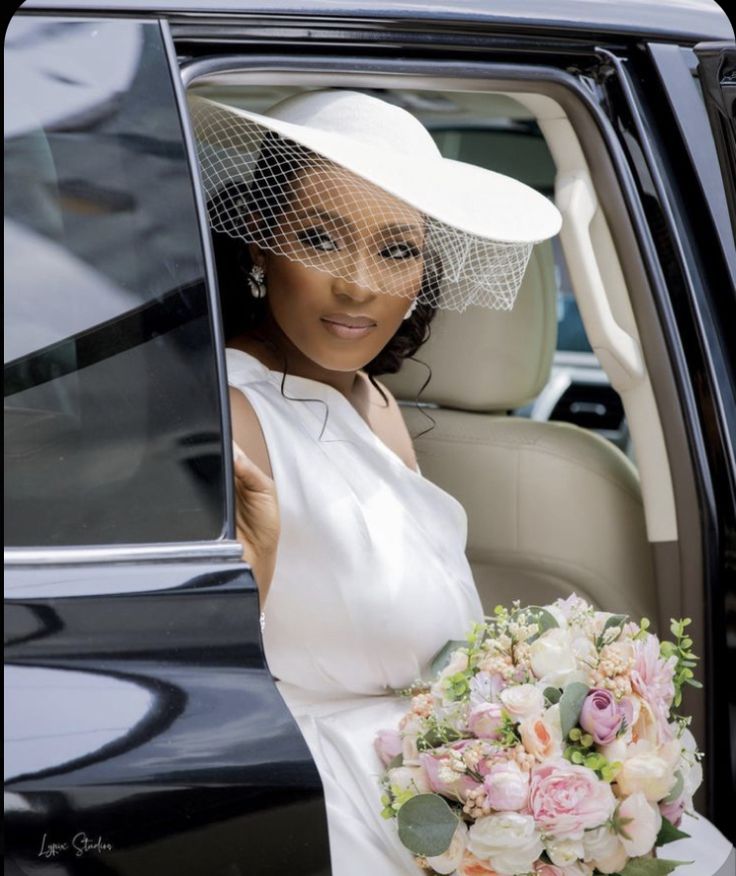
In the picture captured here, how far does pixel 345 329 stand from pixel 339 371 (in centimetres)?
14

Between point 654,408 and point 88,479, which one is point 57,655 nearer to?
point 88,479

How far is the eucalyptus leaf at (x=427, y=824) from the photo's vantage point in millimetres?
1743

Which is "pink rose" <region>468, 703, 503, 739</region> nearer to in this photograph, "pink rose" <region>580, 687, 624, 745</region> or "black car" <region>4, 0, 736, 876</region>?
"pink rose" <region>580, 687, 624, 745</region>

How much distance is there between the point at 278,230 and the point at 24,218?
0.80 m

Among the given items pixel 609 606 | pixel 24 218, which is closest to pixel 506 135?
pixel 609 606

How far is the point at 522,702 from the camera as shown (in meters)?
1.79

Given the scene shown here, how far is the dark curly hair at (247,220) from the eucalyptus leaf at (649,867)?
1094 millimetres

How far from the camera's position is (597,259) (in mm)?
2395

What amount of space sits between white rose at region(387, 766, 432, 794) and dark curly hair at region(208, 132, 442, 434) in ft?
2.83

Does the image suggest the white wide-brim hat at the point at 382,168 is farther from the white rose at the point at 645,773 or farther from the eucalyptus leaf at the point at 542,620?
the white rose at the point at 645,773

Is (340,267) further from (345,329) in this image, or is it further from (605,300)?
(605,300)

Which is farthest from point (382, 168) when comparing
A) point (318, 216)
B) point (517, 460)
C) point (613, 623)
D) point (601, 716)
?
point (517, 460)

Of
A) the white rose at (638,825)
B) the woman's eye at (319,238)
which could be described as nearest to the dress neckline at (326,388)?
the woman's eye at (319,238)

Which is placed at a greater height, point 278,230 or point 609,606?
point 278,230
